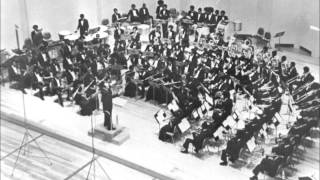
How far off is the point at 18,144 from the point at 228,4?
4.77 metres

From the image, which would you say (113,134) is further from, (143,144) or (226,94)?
(226,94)

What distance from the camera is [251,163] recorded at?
9.09m

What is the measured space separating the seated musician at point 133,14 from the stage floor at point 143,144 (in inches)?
69.6

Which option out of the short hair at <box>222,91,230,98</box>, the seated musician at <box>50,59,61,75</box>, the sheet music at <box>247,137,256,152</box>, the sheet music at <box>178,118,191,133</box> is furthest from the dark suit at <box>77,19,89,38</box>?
the sheet music at <box>247,137,256,152</box>

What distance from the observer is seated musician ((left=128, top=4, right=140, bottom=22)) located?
829 cm

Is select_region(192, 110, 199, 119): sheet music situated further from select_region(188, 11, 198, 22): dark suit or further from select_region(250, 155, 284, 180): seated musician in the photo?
select_region(188, 11, 198, 22): dark suit

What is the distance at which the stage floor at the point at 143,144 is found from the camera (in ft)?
28.8

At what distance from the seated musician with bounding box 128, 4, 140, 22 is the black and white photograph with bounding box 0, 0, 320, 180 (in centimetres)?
6

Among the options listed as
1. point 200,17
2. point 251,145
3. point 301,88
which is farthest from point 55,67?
point 301,88

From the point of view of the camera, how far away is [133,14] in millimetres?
8570

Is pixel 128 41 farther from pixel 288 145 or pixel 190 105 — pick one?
pixel 288 145

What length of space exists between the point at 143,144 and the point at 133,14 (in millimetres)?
2342

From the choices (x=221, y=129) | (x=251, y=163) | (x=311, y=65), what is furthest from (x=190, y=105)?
(x=311, y=65)

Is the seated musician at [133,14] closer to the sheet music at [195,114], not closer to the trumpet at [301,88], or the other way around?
the sheet music at [195,114]
